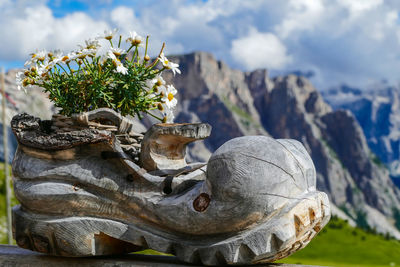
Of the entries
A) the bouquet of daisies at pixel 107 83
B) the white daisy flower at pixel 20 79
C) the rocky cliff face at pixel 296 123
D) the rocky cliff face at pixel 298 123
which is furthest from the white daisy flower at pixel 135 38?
the rocky cliff face at pixel 298 123

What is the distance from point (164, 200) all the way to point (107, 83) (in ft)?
3.78

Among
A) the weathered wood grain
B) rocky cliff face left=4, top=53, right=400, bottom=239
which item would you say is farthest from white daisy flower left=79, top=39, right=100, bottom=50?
rocky cliff face left=4, top=53, right=400, bottom=239

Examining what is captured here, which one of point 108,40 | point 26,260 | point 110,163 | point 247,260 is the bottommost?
point 26,260

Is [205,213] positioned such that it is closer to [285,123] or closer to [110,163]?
[110,163]

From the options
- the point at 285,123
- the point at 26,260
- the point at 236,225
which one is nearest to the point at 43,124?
the point at 26,260

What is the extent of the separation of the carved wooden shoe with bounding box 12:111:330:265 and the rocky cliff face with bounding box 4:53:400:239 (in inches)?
4427

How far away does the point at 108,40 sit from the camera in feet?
13.7

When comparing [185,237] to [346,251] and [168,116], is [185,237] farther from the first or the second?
[346,251]

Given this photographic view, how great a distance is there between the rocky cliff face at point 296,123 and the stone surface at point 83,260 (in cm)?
11220

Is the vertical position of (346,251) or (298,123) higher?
(298,123)

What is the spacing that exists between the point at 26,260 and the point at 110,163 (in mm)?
1093

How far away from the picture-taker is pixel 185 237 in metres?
3.53

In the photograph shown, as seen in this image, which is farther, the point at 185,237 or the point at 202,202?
the point at 185,237

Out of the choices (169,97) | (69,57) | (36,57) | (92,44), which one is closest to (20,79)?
(36,57)
